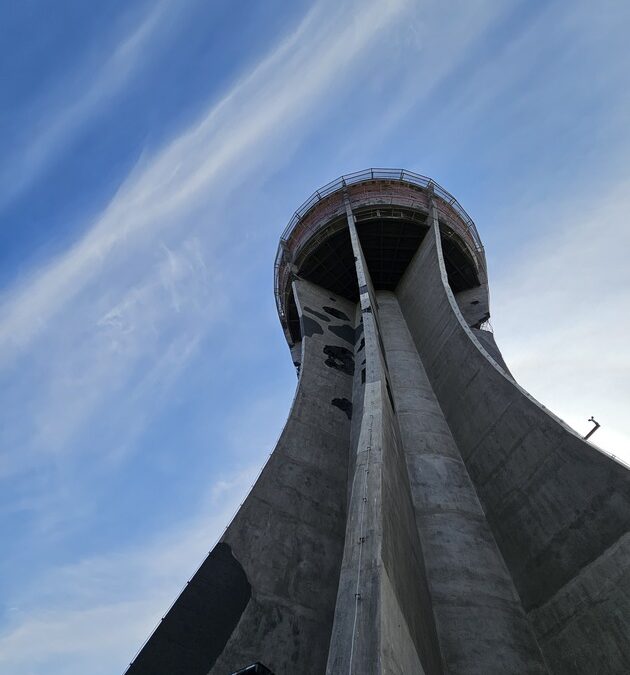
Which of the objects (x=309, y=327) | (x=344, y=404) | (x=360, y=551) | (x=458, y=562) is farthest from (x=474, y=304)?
(x=360, y=551)

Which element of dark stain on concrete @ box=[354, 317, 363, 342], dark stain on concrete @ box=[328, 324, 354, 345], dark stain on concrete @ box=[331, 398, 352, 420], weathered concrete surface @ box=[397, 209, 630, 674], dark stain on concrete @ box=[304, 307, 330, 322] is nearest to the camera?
weathered concrete surface @ box=[397, 209, 630, 674]

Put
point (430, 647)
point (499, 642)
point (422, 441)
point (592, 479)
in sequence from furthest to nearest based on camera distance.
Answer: point (422, 441)
point (592, 479)
point (499, 642)
point (430, 647)

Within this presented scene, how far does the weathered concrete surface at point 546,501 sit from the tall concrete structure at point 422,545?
25 mm

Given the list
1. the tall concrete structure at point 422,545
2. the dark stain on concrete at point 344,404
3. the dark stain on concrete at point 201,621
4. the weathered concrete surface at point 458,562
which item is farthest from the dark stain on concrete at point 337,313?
the dark stain on concrete at point 201,621

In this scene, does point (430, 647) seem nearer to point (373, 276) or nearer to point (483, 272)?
point (373, 276)

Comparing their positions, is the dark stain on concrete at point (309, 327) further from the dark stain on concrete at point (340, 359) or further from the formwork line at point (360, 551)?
the formwork line at point (360, 551)

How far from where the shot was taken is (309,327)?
15859 millimetres

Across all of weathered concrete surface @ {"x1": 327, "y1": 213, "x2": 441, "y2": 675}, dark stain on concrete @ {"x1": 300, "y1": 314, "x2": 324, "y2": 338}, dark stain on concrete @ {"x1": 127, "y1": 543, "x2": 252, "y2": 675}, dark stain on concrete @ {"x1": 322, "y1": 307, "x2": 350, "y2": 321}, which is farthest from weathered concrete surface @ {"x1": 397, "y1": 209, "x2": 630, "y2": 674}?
dark stain on concrete @ {"x1": 322, "y1": 307, "x2": 350, "y2": 321}

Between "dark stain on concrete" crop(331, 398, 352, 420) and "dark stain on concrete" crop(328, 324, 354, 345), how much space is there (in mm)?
3641

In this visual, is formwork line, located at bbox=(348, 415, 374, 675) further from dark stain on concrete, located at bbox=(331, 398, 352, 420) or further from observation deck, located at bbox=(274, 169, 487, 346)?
observation deck, located at bbox=(274, 169, 487, 346)

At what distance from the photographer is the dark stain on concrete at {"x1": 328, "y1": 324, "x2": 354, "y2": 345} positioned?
54.3 ft

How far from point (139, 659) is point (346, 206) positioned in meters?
15.7

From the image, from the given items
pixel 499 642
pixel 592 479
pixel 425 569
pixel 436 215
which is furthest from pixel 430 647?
pixel 436 215

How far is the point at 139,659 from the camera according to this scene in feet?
22.0
